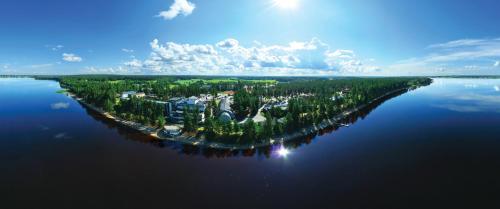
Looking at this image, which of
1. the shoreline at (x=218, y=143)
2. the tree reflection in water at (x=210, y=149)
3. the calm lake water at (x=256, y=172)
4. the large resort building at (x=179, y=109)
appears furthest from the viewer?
the large resort building at (x=179, y=109)

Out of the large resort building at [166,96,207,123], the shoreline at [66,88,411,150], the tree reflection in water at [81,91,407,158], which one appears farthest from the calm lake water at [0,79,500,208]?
the large resort building at [166,96,207,123]

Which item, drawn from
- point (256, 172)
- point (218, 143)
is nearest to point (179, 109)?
point (218, 143)

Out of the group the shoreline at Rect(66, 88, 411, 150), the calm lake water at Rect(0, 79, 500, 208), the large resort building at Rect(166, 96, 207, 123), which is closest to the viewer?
the calm lake water at Rect(0, 79, 500, 208)

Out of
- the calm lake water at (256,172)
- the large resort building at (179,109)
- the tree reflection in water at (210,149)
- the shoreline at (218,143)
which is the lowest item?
the calm lake water at (256,172)

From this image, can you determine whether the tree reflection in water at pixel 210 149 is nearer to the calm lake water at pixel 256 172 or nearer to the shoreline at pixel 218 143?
the calm lake water at pixel 256 172

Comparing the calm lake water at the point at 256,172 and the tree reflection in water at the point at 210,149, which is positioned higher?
the tree reflection in water at the point at 210,149

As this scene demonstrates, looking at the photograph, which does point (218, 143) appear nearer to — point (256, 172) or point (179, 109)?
point (256, 172)

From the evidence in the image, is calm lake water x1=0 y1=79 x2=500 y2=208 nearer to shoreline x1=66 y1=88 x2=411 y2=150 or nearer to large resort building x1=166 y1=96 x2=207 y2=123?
shoreline x1=66 y1=88 x2=411 y2=150

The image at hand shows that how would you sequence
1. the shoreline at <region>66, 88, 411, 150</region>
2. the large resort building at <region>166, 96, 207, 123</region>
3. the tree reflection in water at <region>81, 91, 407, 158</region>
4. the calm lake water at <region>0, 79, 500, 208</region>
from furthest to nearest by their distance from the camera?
the large resort building at <region>166, 96, 207, 123</region> → the shoreline at <region>66, 88, 411, 150</region> → the tree reflection in water at <region>81, 91, 407, 158</region> → the calm lake water at <region>0, 79, 500, 208</region>

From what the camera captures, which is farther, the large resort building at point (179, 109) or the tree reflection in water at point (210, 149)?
the large resort building at point (179, 109)

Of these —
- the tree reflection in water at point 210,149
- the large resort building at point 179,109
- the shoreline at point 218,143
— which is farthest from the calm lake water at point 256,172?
the large resort building at point 179,109
